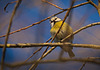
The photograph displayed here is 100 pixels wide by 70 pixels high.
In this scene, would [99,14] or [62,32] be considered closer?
[99,14]

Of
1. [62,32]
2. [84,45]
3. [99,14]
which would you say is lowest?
[62,32]

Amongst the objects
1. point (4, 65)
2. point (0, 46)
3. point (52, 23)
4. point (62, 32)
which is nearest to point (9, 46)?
point (0, 46)

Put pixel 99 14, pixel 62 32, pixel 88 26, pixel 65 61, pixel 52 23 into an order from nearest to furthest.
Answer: pixel 65 61
pixel 99 14
pixel 88 26
pixel 62 32
pixel 52 23

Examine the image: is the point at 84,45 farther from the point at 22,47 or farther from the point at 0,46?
the point at 0,46

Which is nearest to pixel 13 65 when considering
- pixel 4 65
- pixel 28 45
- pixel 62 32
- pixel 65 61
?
pixel 4 65

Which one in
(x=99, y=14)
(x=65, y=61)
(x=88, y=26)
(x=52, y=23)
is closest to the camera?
(x=65, y=61)

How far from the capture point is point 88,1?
93 centimetres

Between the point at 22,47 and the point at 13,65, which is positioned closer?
the point at 13,65

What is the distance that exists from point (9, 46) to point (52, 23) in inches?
53.3

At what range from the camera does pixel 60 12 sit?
2.72 feet

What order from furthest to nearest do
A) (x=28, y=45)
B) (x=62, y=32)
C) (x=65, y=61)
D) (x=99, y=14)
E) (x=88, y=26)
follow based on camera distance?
(x=62, y=32) → (x=88, y=26) → (x=99, y=14) → (x=28, y=45) → (x=65, y=61)

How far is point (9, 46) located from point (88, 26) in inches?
23.1

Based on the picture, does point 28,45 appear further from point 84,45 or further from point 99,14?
point 99,14

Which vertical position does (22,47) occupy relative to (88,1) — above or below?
below
